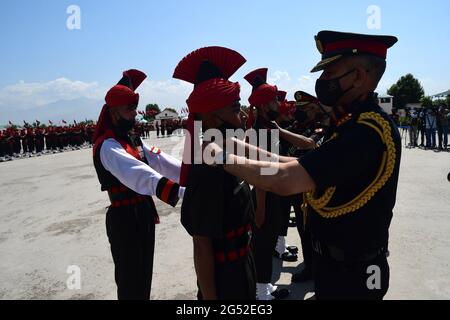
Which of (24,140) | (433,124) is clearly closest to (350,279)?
(433,124)

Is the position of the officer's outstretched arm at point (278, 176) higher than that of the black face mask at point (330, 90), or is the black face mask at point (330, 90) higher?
the black face mask at point (330, 90)

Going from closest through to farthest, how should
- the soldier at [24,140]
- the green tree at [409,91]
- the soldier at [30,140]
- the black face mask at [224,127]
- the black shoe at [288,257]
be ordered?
Result: the black face mask at [224,127] → the black shoe at [288,257] → the soldier at [24,140] → the soldier at [30,140] → the green tree at [409,91]

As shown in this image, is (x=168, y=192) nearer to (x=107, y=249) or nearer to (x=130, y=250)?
(x=130, y=250)

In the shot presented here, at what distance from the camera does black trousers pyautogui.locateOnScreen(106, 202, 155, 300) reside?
118 inches

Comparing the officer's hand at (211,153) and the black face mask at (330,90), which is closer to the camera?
the officer's hand at (211,153)

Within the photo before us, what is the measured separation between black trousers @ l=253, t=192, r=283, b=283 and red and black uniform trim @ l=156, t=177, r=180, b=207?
1.72 metres

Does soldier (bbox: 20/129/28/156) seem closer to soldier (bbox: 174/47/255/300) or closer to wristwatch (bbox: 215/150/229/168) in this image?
soldier (bbox: 174/47/255/300)

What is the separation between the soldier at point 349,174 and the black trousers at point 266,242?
1.79 metres

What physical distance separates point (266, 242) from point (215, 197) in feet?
6.84

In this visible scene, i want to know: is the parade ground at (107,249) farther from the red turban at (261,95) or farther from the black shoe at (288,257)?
the red turban at (261,95)

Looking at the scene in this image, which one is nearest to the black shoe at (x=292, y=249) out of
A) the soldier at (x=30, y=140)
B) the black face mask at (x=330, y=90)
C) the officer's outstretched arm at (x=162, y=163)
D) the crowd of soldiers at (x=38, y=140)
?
the officer's outstretched arm at (x=162, y=163)

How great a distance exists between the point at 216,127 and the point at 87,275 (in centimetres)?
370

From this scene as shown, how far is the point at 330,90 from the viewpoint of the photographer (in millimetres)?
1960

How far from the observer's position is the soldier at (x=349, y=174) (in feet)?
5.39
